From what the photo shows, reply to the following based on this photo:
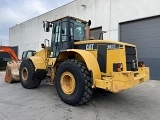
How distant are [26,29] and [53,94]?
63.1 ft

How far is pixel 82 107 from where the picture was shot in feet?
18.5

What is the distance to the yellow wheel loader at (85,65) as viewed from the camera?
207 inches

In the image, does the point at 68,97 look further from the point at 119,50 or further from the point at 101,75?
the point at 119,50

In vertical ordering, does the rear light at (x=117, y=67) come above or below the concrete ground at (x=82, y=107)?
above

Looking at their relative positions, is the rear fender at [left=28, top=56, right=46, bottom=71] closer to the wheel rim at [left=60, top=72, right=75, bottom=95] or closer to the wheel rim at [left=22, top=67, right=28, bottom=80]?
the wheel rim at [left=22, top=67, right=28, bottom=80]

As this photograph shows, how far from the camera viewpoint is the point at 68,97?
19.0 feet

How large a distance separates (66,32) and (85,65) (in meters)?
1.68

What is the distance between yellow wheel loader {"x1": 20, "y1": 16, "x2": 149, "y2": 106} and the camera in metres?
5.25

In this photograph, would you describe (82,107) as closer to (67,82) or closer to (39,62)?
(67,82)

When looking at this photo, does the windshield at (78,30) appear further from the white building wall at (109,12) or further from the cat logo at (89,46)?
the white building wall at (109,12)

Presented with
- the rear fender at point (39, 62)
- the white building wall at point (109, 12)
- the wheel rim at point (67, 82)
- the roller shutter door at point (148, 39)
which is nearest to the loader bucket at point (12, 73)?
the rear fender at point (39, 62)

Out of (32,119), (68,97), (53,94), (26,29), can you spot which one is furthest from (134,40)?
(26,29)

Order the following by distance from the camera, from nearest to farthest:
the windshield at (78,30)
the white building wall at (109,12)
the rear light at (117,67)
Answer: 1. the rear light at (117,67)
2. the windshield at (78,30)
3. the white building wall at (109,12)

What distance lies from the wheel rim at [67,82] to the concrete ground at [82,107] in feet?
1.43
